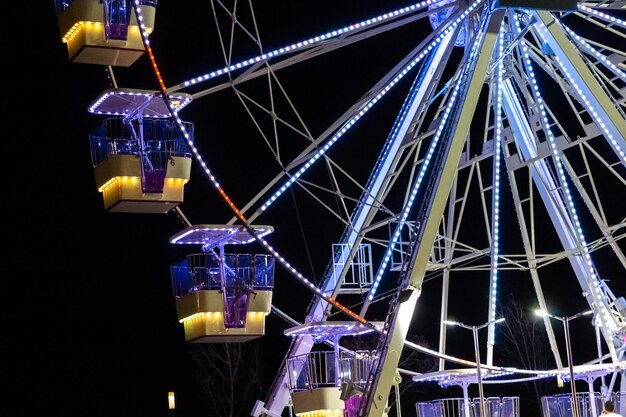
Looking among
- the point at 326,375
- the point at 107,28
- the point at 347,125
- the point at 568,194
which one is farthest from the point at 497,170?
the point at 107,28

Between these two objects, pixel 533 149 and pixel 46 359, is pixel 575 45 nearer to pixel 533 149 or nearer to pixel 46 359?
pixel 533 149

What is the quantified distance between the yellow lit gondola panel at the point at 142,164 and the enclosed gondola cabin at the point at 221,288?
0.94 meters

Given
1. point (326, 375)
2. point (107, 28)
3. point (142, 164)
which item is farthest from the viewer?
point (326, 375)

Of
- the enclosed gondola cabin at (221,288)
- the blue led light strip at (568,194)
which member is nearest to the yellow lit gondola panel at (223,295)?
the enclosed gondola cabin at (221,288)

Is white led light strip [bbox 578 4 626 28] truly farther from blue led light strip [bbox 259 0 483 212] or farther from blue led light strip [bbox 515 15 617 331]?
blue led light strip [bbox 515 15 617 331]

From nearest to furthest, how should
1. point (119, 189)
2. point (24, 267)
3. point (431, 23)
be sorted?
point (119, 189) < point (431, 23) < point (24, 267)

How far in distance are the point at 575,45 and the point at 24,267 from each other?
82.2 feet

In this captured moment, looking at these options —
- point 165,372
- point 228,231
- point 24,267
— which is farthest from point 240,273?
point 165,372

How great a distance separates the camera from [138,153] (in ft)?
79.2

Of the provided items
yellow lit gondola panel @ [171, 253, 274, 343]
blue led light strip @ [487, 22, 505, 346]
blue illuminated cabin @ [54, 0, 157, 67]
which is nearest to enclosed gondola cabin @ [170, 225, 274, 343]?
yellow lit gondola panel @ [171, 253, 274, 343]

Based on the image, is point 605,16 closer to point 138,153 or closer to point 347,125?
point 347,125

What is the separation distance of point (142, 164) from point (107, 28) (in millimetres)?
2434

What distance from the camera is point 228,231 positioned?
24.8m

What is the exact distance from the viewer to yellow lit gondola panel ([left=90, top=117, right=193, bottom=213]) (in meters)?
24.0
